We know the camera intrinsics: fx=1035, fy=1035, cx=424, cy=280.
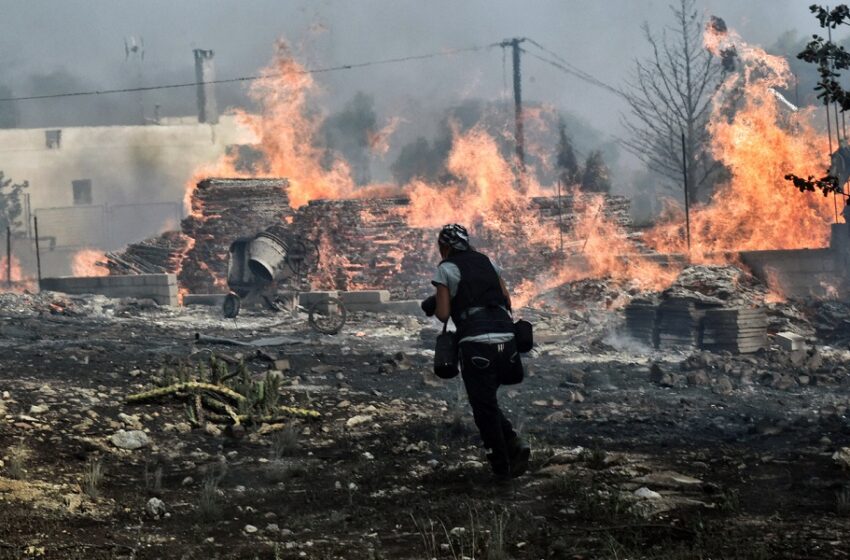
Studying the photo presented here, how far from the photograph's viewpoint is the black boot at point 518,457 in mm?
6566

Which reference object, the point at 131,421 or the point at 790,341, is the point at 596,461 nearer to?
the point at 131,421

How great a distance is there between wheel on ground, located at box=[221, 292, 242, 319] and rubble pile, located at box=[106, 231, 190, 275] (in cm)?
648

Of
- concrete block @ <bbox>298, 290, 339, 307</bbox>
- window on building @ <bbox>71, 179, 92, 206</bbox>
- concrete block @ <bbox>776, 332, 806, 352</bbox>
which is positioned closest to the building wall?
window on building @ <bbox>71, 179, 92, 206</bbox>

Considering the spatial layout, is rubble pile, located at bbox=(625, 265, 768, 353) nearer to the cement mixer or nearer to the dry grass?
the dry grass

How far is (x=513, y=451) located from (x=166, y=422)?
3.42 m

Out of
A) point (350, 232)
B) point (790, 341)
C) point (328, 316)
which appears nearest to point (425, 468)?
point (790, 341)

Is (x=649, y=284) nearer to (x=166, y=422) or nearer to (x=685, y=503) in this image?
(x=166, y=422)

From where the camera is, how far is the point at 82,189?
5375cm

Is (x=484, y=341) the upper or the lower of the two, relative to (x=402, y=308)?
upper

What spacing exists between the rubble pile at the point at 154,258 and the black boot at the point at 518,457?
71.5 feet

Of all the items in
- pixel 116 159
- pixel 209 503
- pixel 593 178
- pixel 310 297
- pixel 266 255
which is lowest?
pixel 209 503

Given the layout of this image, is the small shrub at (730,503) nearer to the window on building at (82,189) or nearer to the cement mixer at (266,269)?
the cement mixer at (266,269)

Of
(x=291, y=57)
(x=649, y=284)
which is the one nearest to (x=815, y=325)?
(x=649, y=284)

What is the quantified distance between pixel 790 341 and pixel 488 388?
9326mm
